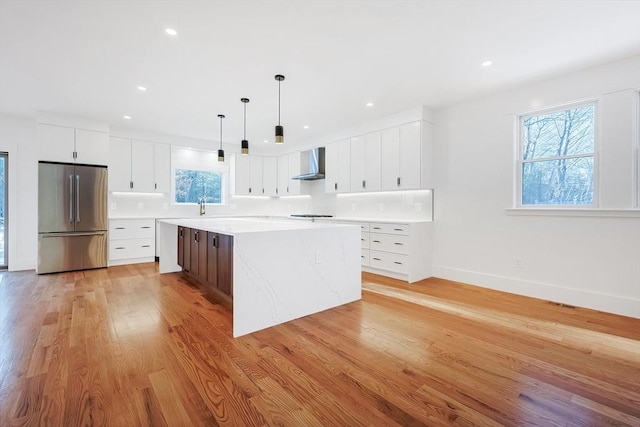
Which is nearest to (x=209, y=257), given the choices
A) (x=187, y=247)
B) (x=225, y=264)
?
(x=225, y=264)

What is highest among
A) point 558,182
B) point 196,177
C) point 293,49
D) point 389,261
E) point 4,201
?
point 293,49

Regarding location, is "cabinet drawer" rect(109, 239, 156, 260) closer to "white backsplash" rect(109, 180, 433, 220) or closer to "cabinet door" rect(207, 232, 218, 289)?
"white backsplash" rect(109, 180, 433, 220)

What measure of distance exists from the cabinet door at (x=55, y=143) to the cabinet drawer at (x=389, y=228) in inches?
207

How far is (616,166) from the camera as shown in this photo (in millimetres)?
3064

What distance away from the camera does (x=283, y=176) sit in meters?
7.37

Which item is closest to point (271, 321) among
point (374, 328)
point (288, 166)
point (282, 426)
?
point (374, 328)

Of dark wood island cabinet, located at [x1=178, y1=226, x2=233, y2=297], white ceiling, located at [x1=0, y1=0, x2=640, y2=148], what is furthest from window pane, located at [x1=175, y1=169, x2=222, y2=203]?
dark wood island cabinet, located at [x1=178, y1=226, x2=233, y2=297]

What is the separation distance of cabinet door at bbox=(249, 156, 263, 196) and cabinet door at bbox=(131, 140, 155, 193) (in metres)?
→ 2.16

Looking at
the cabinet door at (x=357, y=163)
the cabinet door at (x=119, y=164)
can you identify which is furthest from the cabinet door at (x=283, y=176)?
the cabinet door at (x=119, y=164)

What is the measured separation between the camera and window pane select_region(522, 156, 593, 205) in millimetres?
3322

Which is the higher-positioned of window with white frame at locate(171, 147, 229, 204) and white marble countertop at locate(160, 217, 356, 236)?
window with white frame at locate(171, 147, 229, 204)

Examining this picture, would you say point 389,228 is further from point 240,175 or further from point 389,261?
point 240,175

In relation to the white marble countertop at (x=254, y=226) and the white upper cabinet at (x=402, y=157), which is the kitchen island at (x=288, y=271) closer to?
the white marble countertop at (x=254, y=226)

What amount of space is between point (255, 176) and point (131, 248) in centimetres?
312
